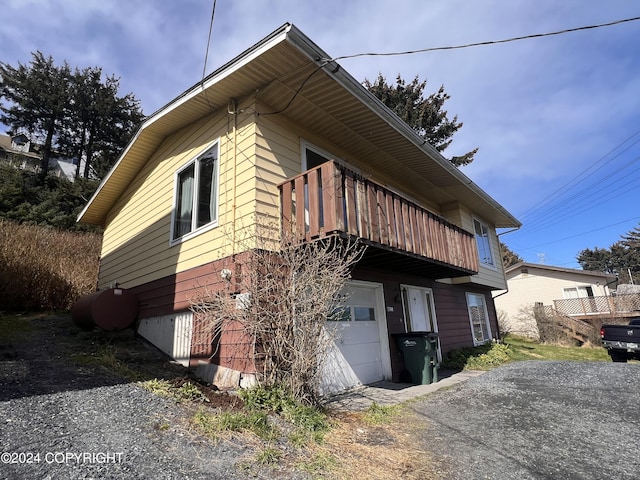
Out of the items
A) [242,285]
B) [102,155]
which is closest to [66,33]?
[242,285]

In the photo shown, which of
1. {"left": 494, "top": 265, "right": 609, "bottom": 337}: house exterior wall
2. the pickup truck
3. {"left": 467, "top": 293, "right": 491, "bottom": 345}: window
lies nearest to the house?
{"left": 467, "top": 293, "right": 491, "bottom": 345}: window

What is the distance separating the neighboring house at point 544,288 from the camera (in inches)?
938

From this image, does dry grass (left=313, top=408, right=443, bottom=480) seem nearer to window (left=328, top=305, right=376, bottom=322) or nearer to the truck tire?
window (left=328, top=305, right=376, bottom=322)

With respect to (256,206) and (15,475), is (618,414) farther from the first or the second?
(15,475)

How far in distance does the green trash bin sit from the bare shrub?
10.5 feet

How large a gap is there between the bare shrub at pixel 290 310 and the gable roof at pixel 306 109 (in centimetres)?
284

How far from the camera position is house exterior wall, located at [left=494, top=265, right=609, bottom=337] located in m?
25.8

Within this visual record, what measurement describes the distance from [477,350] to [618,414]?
19.7 feet

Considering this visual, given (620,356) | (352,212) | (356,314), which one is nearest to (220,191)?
(352,212)

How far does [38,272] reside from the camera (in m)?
10.1

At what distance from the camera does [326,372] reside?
6.26 metres

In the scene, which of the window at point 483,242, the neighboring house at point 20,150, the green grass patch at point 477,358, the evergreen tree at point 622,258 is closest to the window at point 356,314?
the green grass patch at point 477,358

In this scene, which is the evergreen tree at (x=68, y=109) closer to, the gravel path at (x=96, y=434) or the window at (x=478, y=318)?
the gravel path at (x=96, y=434)

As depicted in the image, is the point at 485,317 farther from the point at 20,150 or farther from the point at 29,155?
the point at 20,150
